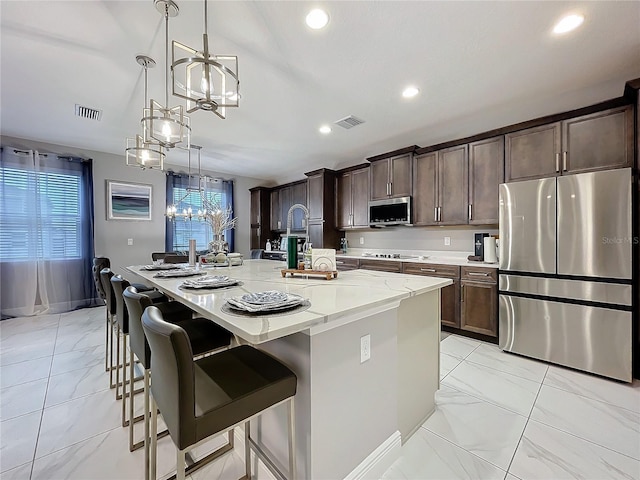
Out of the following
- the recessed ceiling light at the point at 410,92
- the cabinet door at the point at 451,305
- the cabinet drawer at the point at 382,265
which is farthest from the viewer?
the cabinet drawer at the point at 382,265

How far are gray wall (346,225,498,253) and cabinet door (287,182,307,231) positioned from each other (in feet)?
3.52

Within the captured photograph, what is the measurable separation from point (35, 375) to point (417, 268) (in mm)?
4064

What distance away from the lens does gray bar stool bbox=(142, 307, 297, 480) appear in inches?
34.5

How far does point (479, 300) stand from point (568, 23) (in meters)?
2.49

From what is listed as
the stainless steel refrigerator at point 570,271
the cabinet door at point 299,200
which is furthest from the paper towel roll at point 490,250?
the cabinet door at point 299,200

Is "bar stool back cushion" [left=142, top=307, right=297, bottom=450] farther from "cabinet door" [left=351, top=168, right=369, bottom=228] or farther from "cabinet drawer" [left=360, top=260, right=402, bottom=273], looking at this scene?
"cabinet door" [left=351, top=168, right=369, bottom=228]

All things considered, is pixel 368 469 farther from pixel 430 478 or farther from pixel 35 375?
pixel 35 375

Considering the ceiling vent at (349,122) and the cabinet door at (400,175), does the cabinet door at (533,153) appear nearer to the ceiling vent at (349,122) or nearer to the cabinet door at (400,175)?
the cabinet door at (400,175)

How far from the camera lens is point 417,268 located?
3.64 m

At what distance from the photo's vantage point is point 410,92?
2807mm

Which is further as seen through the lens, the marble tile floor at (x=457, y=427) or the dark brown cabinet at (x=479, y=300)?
the dark brown cabinet at (x=479, y=300)

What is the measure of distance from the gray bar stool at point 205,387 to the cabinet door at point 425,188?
3.25 metres

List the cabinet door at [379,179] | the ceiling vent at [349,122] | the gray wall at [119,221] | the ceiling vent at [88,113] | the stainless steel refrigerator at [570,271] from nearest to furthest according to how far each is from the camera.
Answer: the stainless steel refrigerator at [570,271] → the ceiling vent at [88,113] → the ceiling vent at [349,122] → the cabinet door at [379,179] → the gray wall at [119,221]

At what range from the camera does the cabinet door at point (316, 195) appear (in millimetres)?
5145
